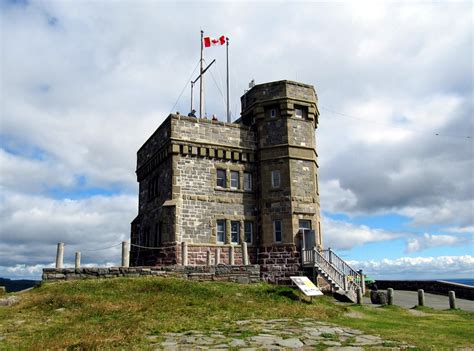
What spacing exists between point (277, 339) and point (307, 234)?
49.9 feet

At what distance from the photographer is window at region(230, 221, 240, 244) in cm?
2550

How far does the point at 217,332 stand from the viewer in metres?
11.3

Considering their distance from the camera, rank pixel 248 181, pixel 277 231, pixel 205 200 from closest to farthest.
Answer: pixel 205 200
pixel 277 231
pixel 248 181

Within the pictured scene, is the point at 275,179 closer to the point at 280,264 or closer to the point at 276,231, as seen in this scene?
the point at 276,231

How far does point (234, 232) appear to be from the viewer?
84.2ft

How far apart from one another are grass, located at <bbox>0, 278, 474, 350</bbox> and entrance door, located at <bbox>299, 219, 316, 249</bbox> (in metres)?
6.16

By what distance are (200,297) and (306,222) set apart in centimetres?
1093

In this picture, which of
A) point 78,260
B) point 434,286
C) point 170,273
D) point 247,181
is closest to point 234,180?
point 247,181

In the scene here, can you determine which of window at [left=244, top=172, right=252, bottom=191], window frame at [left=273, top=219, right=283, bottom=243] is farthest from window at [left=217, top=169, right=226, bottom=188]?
window frame at [left=273, top=219, right=283, bottom=243]

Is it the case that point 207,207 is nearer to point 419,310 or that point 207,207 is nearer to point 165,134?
point 165,134

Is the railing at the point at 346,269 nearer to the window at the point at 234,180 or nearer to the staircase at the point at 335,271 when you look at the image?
the staircase at the point at 335,271

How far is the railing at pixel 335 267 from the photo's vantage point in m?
21.7

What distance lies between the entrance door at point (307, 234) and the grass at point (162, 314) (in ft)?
20.2

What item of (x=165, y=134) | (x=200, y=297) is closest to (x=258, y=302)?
(x=200, y=297)
